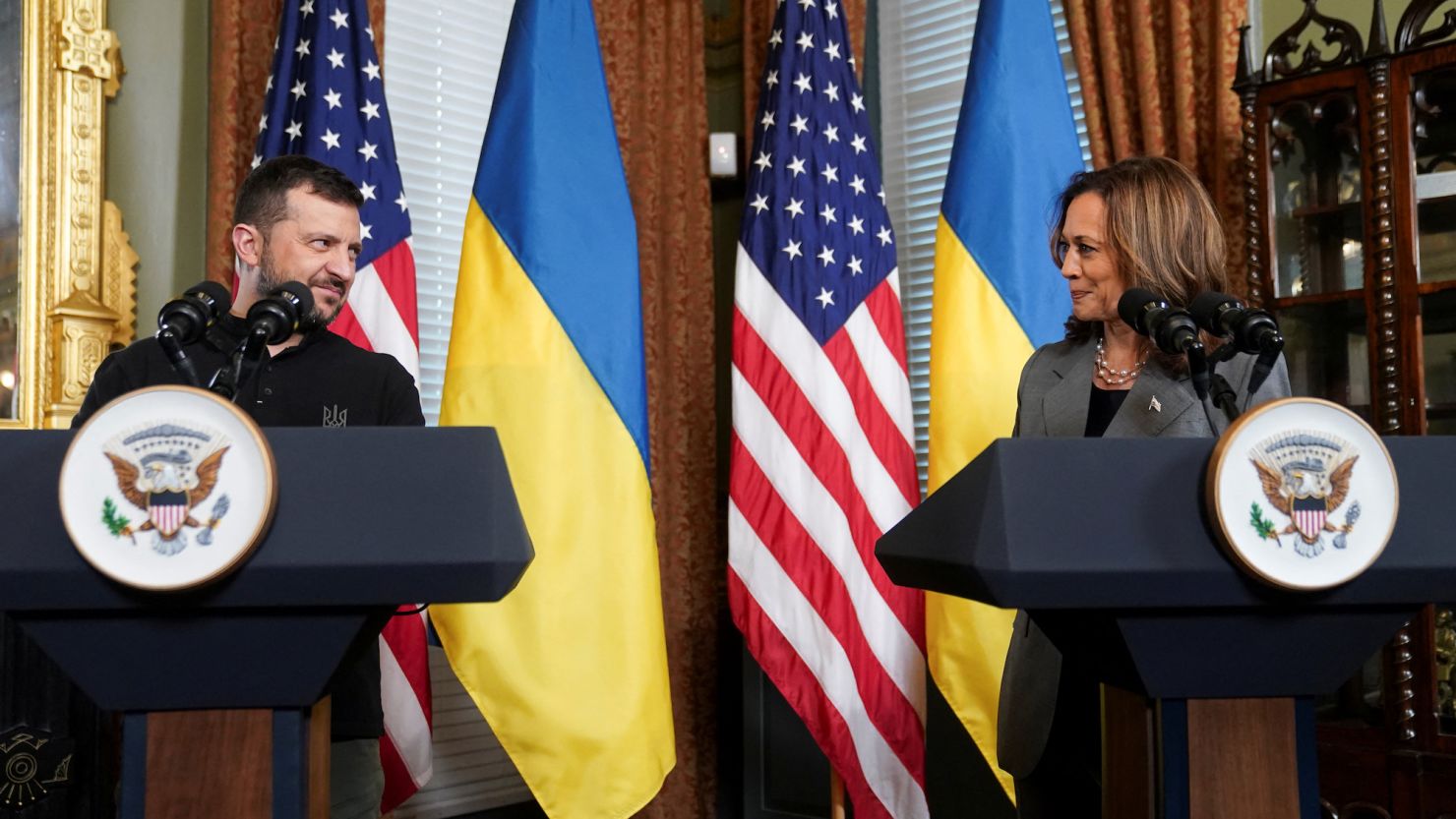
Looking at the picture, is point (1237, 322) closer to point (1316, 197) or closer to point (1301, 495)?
point (1301, 495)

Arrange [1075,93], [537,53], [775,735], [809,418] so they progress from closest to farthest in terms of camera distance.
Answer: [537,53]
[809,418]
[1075,93]
[775,735]

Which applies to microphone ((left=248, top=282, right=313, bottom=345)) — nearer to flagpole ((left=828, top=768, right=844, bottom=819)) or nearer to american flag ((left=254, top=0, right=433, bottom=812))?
american flag ((left=254, top=0, right=433, bottom=812))

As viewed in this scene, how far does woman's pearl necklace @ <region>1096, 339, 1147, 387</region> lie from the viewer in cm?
190

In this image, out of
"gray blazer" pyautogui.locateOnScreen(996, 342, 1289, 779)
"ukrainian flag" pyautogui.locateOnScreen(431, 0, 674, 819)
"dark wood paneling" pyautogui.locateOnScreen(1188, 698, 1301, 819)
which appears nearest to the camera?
"dark wood paneling" pyautogui.locateOnScreen(1188, 698, 1301, 819)

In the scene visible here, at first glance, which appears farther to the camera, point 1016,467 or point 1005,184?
point 1005,184

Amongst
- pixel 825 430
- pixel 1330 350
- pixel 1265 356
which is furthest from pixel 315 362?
pixel 1330 350

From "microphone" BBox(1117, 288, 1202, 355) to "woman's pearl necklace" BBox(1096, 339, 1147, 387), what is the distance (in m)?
0.40

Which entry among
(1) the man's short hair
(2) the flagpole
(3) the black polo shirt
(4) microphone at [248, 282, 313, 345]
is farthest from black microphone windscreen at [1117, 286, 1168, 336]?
(2) the flagpole

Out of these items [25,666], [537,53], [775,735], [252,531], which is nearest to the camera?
[252,531]

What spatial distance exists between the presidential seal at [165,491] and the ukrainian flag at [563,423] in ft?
5.57

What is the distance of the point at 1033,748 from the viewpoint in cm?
179

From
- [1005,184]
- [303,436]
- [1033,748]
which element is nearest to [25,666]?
[303,436]

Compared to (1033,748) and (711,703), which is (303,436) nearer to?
(1033,748)

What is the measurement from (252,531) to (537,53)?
2143mm
